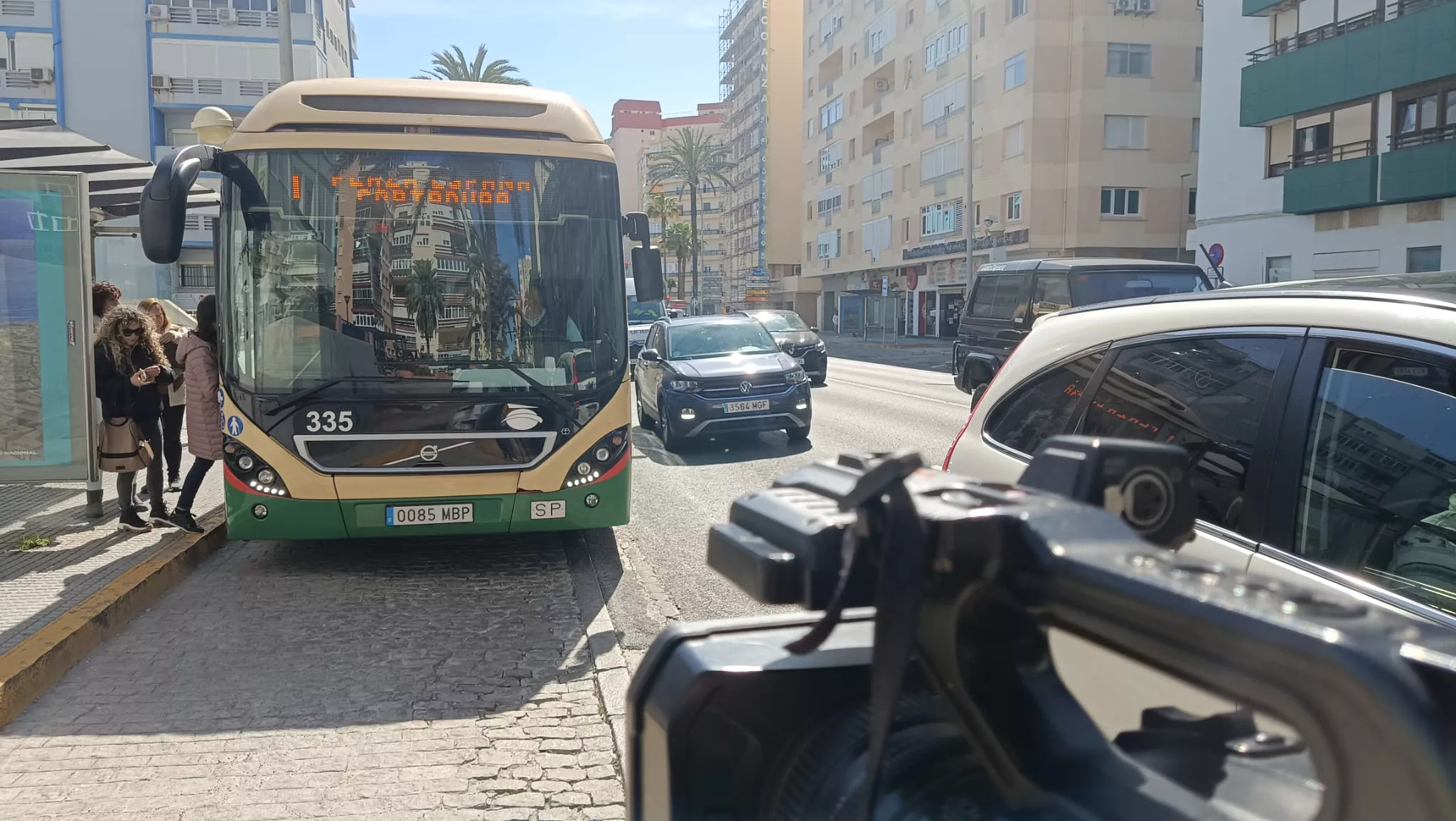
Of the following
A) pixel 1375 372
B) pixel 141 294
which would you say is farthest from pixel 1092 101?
pixel 1375 372

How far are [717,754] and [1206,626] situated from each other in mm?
789

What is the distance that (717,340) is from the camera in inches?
610

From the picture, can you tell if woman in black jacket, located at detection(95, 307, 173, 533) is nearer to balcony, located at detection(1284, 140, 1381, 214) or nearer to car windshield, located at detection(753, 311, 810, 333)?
car windshield, located at detection(753, 311, 810, 333)

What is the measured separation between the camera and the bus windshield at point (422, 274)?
7141 millimetres

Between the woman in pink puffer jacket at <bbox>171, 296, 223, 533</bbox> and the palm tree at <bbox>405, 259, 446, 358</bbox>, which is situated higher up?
the palm tree at <bbox>405, 259, 446, 358</bbox>

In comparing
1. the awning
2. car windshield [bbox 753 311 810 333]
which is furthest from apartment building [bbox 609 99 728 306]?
the awning

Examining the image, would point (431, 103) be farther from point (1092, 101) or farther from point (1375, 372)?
point (1092, 101)

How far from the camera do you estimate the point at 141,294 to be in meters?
15.7

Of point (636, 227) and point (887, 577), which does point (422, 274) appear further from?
point (887, 577)

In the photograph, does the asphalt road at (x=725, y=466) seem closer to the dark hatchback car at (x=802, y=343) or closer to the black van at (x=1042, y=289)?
the dark hatchback car at (x=802, y=343)

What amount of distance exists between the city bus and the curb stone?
0.56m

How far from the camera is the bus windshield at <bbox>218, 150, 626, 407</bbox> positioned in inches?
281

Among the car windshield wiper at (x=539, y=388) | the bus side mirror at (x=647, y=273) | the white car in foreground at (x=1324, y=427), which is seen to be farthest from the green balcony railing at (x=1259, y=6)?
the white car in foreground at (x=1324, y=427)

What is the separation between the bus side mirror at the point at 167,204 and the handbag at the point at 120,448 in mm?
1917
